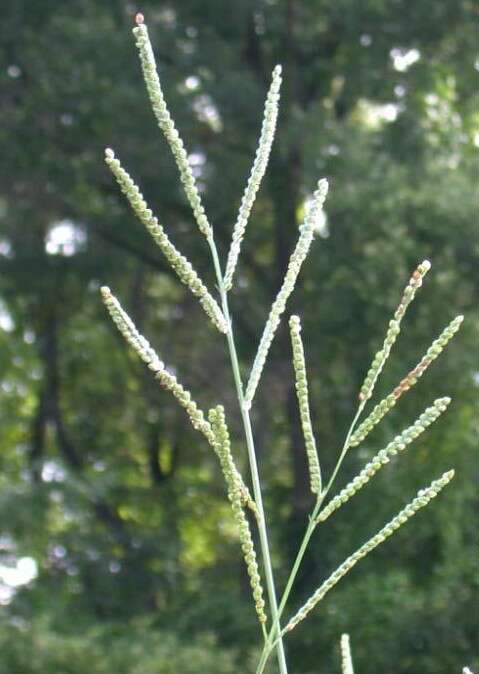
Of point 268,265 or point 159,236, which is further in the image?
point 268,265

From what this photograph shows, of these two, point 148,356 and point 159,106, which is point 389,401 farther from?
point 159,106

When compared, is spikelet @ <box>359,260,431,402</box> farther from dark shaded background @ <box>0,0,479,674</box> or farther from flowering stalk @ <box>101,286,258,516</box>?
dark shaded background @ <box>0,0,479,674</box>

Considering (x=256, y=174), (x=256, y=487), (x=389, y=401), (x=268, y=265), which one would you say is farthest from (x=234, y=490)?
(x=268, y=265)

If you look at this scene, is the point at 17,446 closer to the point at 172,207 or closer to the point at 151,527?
the point at 151,527

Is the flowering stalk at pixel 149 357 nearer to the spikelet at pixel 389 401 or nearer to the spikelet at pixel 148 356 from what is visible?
the spikelet at pixel 148 356

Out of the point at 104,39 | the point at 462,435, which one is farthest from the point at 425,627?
the point at 104,39

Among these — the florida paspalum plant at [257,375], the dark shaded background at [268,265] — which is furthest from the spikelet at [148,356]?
the dark shaded background at [268,265]
